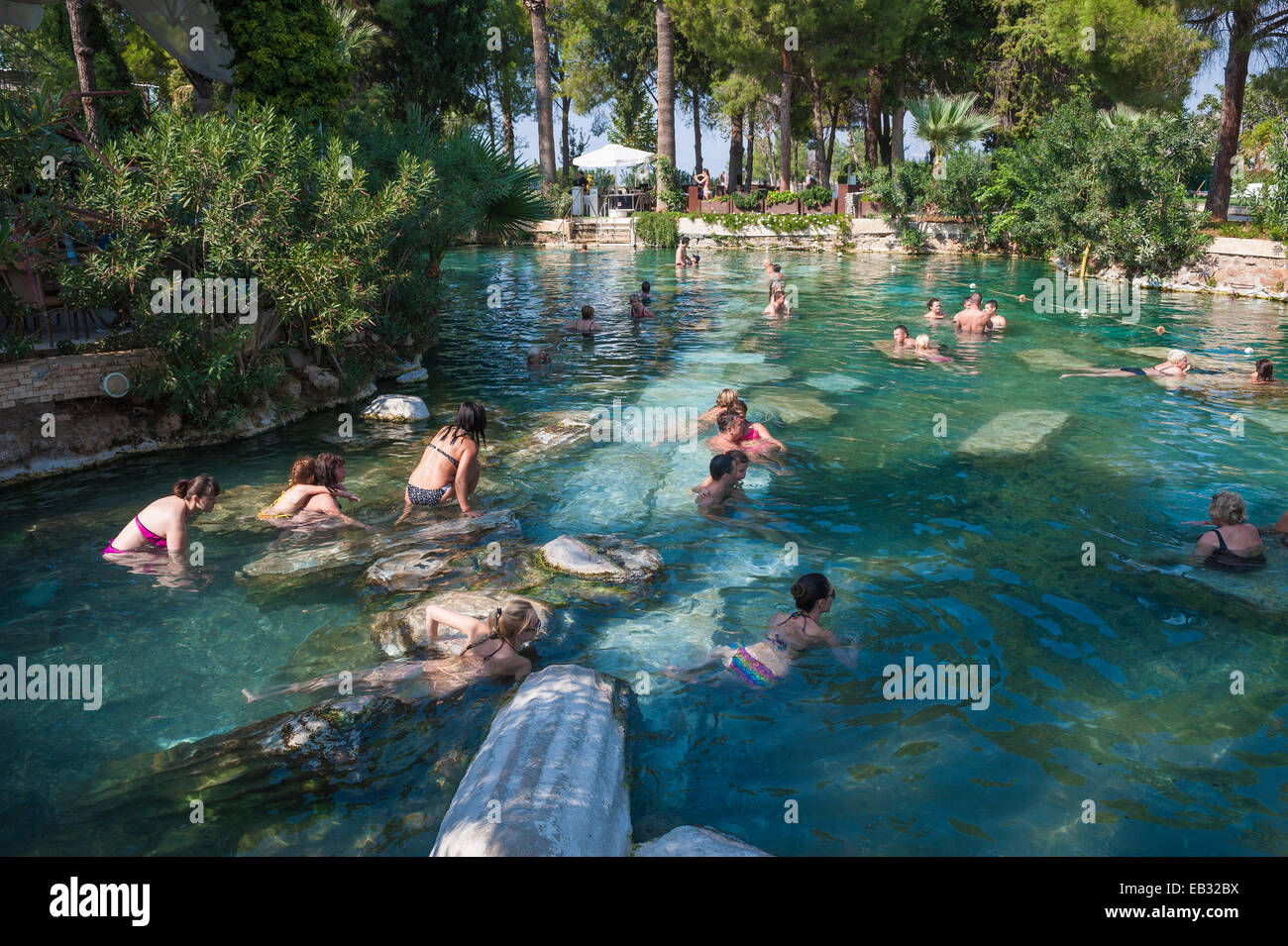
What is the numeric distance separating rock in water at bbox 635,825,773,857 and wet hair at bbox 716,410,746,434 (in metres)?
6.82

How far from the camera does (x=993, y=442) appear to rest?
1158cm

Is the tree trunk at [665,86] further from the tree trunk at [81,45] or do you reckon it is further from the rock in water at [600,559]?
the rock in water at [600,559]

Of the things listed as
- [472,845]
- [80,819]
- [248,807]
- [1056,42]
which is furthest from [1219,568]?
[1056,42]

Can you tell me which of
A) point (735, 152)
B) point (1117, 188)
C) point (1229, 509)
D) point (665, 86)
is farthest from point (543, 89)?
point (1229, 509)

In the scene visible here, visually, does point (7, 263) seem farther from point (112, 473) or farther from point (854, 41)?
point (854, 41)

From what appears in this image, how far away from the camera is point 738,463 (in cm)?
970

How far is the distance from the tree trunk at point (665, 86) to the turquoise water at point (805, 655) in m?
28.9

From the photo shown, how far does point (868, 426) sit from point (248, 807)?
9.75 meters

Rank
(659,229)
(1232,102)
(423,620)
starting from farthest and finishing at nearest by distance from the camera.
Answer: (659,229) < (1232,102) < (423,620)

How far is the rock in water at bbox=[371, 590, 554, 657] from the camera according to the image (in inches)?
262

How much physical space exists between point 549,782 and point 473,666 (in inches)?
78.4

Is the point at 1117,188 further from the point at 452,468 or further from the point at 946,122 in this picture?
the point at 452,468

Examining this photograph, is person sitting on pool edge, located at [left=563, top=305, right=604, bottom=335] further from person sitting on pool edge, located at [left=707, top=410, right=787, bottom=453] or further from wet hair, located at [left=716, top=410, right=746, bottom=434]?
wet hair, located at [left=716, top=410, right=746, bottom=434]

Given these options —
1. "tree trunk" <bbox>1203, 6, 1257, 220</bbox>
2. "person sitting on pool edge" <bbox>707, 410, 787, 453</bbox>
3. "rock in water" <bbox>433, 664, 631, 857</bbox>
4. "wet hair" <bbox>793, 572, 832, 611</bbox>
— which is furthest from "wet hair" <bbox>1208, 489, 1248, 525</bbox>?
"tree trunk" <bbox>1203, 6, 1257, 220</bbox>
